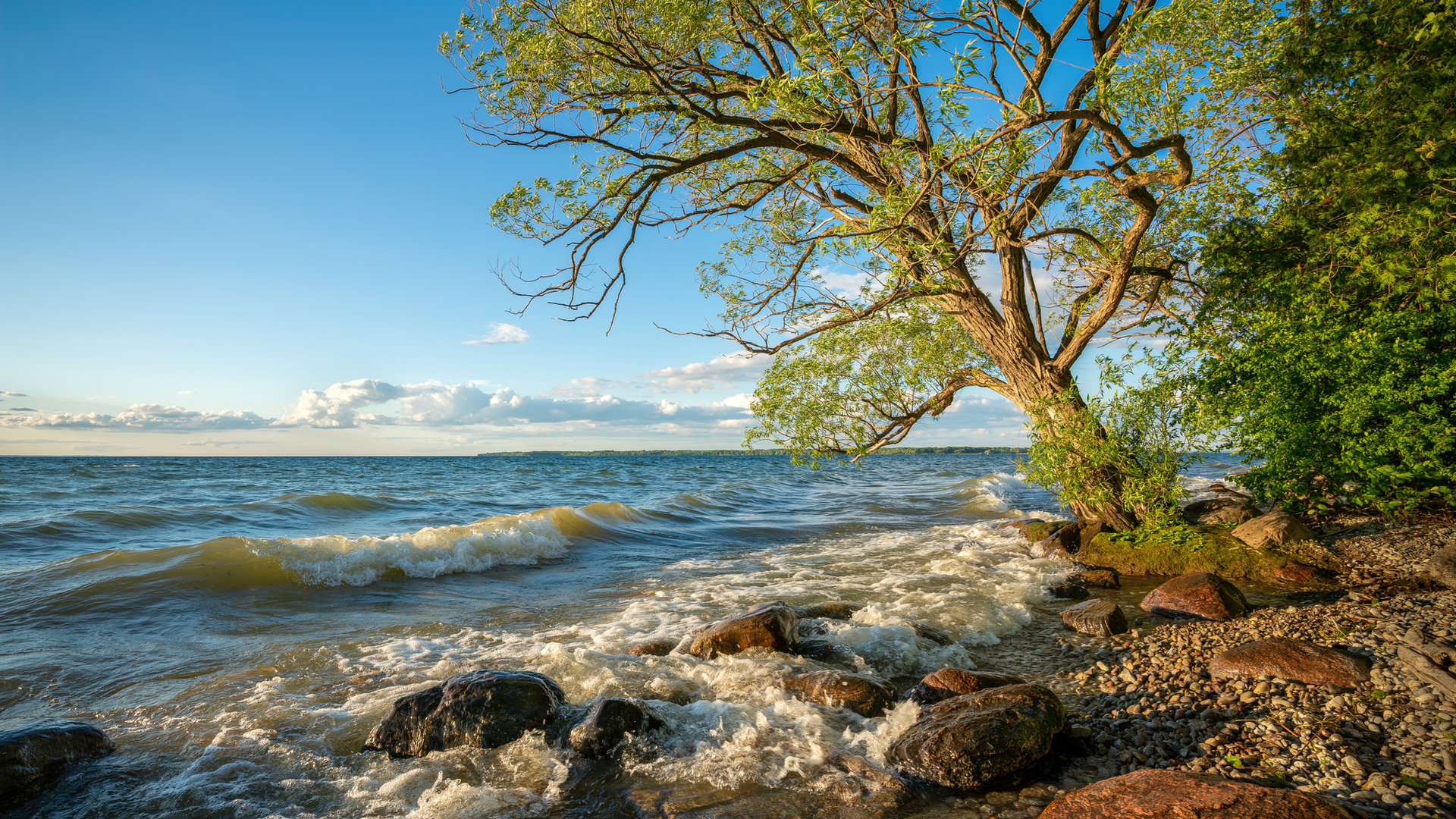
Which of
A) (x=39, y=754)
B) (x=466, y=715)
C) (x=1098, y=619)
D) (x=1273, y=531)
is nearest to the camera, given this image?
(x=39, y=754)

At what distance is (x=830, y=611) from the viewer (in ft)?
28.7

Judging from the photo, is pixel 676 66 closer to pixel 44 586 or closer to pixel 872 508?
pixel 44 586

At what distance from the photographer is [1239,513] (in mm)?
10555

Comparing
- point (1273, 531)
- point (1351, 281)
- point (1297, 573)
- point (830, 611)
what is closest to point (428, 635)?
point (830, 611)

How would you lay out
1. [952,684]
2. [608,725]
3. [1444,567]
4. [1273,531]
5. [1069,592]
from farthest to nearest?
[1069,592]
[1273,531]
[1444,567]
[952,684]
[608,725]

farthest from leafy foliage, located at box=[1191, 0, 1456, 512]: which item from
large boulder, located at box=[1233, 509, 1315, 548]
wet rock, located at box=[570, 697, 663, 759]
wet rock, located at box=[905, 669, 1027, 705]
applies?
wet rock, located at box=[570, 697, 663, 759]

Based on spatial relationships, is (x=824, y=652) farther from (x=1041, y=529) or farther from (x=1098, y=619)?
(x=1041, y=529)

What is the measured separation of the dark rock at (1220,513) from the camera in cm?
1050

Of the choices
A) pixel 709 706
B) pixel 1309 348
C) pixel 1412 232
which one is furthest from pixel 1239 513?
pixel 709 706

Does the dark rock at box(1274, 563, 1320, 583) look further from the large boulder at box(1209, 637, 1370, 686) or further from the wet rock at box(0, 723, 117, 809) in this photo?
the wet rock at box(0, 723, 117, 809)

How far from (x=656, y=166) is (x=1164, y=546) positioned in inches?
398

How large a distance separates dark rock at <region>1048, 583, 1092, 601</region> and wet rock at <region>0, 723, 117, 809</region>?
442 inches

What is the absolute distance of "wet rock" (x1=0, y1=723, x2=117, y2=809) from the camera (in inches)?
175

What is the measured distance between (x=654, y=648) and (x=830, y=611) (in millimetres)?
2715
